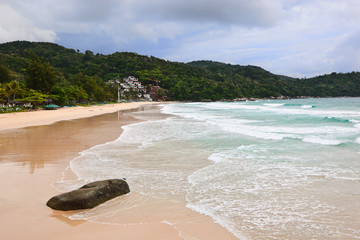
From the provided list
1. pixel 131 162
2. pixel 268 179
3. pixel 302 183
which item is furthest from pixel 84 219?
pixel 302 183

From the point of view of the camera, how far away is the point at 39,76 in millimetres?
51156

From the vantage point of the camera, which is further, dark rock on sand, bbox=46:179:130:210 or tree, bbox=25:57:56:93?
tree, bbox=25:57:56:93

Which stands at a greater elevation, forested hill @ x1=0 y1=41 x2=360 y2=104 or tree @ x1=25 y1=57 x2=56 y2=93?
forested hill @ x1=0 y1=41 x2=360 y2=104

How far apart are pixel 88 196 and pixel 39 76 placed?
179 feet

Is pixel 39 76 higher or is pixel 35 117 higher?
pixel 39 76

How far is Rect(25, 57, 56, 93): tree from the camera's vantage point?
50.5 m

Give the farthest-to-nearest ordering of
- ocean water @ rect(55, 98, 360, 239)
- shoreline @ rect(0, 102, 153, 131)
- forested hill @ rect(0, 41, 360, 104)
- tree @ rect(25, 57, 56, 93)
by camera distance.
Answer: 1. forested hill @ rect(0, 41, 360, 104)
2. tree @ rect(25, 57, 56, 93)
3. shoreline @ rect(0, 102, 153, 131)
4. ocean water @ rect(55, 98, 360, 239)

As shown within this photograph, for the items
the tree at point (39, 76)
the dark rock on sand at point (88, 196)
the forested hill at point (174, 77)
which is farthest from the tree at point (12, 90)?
the forested hill at point (174, 77)

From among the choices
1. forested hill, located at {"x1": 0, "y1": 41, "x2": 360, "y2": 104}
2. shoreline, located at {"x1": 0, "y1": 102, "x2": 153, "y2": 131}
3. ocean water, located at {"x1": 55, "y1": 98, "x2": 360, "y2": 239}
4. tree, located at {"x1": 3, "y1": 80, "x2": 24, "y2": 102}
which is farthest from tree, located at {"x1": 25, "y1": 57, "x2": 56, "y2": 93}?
forested hill, located at {"x1": 0, "y1": 41, "x2": 360, "y2": 104}

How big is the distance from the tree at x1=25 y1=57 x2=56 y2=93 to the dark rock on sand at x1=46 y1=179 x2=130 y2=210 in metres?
53.9

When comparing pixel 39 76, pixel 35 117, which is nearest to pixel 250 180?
pixel 35 117

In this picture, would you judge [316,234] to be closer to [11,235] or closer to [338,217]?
[338,217]

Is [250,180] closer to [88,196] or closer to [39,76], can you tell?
[88,196]

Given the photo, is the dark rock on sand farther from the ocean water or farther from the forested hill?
the forested hill
